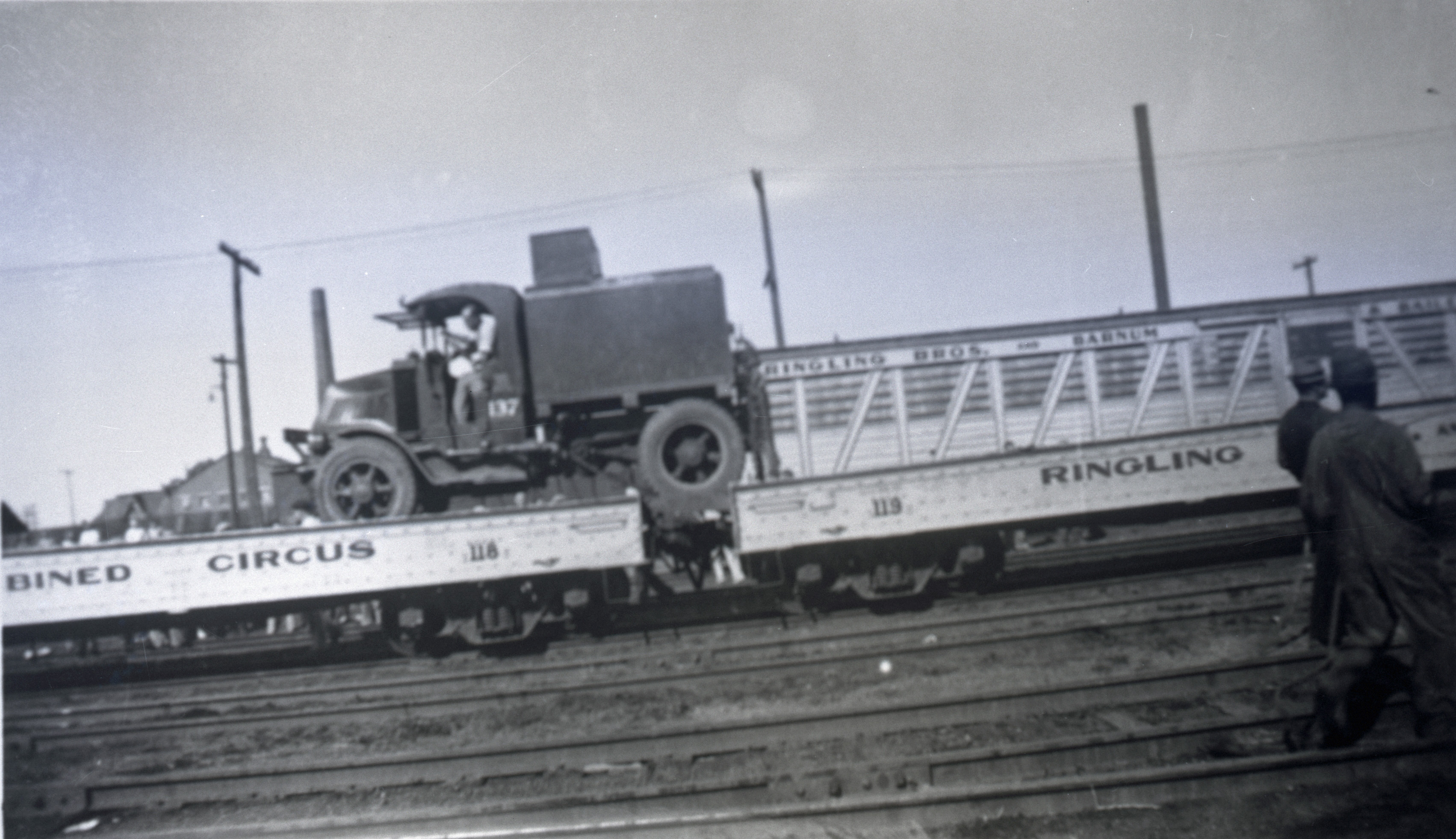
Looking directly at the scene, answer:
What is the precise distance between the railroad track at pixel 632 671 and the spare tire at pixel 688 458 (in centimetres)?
137

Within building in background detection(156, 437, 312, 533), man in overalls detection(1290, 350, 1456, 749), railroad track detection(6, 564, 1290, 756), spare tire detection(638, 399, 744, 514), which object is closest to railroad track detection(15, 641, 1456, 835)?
man in overalls detection(1290, 350, 1456, 749)

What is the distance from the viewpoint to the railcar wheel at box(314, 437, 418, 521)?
7.14 metres

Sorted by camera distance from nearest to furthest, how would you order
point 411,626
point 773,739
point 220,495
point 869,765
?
point 869,765
point 773,739
point 411,626
point 220,495

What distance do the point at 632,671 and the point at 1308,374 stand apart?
16.7 ft

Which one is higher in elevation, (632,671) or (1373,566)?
(1373,566)

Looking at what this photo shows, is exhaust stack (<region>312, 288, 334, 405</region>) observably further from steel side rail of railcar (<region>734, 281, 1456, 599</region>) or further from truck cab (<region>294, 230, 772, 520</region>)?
steel side rail of railcar (<region>734, 281, 1456, 599</region>)

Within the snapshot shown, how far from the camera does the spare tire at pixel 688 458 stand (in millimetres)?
7191

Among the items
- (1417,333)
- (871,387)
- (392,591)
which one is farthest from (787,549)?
(1417,333)

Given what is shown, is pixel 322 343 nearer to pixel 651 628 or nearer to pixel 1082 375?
pixel 651 628

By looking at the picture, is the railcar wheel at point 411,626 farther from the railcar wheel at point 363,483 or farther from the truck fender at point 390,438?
the truck fender at point 390,438

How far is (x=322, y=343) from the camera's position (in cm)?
1238

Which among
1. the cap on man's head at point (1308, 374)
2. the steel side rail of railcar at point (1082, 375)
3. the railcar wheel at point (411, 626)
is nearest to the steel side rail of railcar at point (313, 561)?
the railcar wheel at point (411, 626)

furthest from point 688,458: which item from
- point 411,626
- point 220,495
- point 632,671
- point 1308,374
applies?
point 220,495

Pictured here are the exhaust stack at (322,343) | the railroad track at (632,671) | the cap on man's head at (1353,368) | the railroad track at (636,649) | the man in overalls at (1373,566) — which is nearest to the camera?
the man in overalls at (1373,566)
